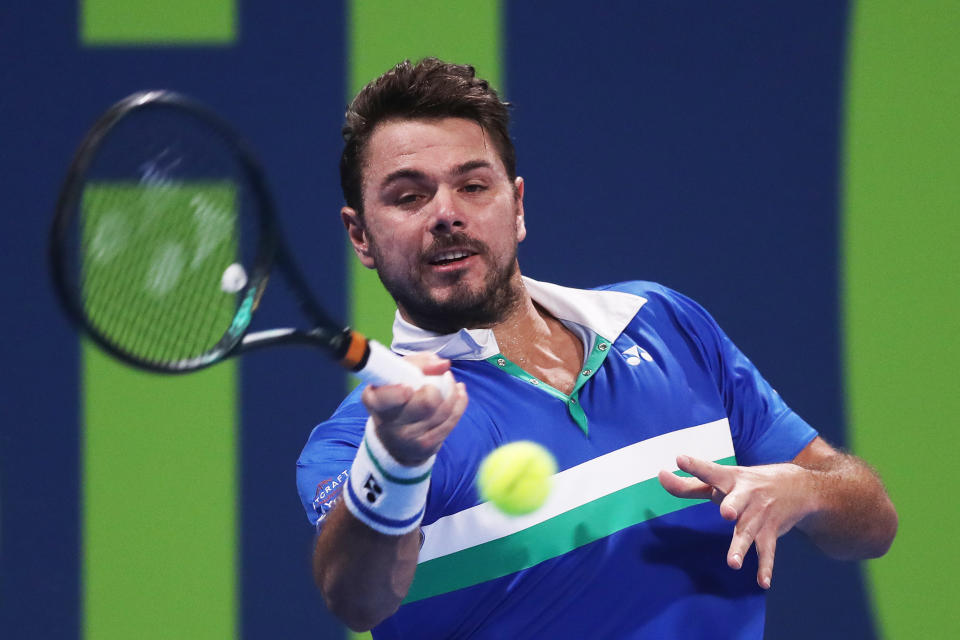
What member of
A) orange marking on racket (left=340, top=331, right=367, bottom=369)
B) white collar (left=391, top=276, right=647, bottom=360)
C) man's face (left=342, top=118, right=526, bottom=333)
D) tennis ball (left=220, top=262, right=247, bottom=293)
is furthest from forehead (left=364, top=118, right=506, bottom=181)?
orange marking on racket (left=340, top=331, right=367, bottom=369)

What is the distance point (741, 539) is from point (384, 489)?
0.61m

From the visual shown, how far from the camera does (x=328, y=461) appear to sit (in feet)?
5.88

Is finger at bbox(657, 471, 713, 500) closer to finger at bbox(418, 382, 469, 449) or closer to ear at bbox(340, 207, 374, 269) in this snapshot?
finger at bbox(418, 382, 469, 449)

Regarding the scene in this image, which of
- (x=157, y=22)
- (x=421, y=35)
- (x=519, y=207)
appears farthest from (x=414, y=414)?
(x=157, y=22)

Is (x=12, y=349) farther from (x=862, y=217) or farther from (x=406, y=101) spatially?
(x=862, y=217)

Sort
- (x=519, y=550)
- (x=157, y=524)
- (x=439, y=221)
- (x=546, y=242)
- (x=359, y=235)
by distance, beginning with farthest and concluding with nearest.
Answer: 1. (x=546, y=242)
2. (x=157, y=524)
3. (x=359, y=235)
4. (x=439, y=221)
5. (x=519, y=550)

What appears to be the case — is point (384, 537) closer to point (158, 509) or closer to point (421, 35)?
point (158, 509)

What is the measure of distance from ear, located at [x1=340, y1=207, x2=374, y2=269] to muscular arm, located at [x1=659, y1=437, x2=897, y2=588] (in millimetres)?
738

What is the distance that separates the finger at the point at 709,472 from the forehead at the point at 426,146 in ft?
2.34

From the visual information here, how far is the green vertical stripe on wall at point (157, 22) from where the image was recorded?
3242 mm

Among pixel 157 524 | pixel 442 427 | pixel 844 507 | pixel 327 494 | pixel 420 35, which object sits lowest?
pixel 157 524

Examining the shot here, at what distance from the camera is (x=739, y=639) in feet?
6.27

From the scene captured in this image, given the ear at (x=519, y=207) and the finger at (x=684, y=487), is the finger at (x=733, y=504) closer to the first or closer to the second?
the finger at (x=684, y=487)

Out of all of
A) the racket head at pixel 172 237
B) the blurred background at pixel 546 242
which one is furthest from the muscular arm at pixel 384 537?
the blurred background at pixel 546 242
